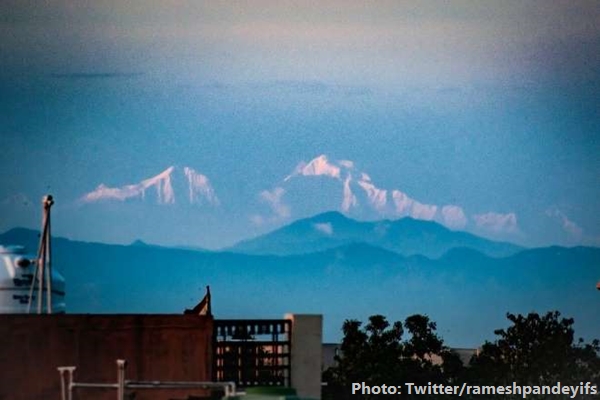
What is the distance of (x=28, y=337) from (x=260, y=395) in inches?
769

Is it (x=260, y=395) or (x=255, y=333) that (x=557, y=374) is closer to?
(x=255, y=333)

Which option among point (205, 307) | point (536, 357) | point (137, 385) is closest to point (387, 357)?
point (536, 357)

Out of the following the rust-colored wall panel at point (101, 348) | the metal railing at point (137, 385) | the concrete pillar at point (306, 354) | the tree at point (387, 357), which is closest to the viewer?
the metal railing at point (137, 385)

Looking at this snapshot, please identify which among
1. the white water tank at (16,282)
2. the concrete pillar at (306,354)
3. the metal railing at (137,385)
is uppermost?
the white water tank at (16,282)

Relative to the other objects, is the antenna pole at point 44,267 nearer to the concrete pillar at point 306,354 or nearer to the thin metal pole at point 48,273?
the thin metal pole at point 48,273

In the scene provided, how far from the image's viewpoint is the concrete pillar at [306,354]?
52594 millimetres

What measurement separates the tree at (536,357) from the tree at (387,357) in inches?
77.0

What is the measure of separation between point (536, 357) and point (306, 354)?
109 feet

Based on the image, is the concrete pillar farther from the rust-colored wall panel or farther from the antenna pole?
the antenna pole

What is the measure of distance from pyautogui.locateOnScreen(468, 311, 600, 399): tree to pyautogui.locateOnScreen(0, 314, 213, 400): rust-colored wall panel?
1188 inches

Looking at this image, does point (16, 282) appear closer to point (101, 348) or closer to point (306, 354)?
point (101, 348)

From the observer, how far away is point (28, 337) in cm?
5088

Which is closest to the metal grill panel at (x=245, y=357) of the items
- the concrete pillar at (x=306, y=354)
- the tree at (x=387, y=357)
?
the concrete pillar at (x=306, y=354)

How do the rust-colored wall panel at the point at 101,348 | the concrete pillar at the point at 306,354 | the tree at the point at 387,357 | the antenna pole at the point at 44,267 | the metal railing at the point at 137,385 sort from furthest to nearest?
the tree at the point at 387,357 < the antenna pole at the point at 44,267 < the concrete pillar at the point at 306,354 < the rust-colored wall panel at the point at 101,348 < the metal railing at the point at 137,385
